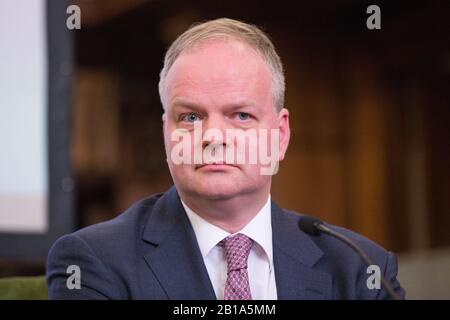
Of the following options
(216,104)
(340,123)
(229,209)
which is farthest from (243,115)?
(340,123)

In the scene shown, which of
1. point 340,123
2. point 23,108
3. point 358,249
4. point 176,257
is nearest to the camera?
point 358,249

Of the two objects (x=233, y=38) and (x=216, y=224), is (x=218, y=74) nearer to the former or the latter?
(x=233, y=38)

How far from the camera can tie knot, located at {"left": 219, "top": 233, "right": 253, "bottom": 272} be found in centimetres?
119

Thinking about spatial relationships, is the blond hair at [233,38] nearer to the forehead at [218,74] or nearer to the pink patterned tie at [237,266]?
the forehead at [218,74]

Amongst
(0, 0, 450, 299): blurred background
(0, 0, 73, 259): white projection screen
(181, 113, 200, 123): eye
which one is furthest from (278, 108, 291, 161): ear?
(0, 0, 450, 299): blurred background

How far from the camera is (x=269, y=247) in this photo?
1261 millimetres

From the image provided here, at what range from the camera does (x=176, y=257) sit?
120cm

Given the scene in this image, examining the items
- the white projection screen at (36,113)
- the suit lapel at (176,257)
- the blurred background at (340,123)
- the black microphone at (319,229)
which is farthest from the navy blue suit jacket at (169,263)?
the blurred background at (340,123)

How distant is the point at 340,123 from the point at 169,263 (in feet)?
12.0

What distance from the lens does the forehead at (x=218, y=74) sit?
1.13 metres
